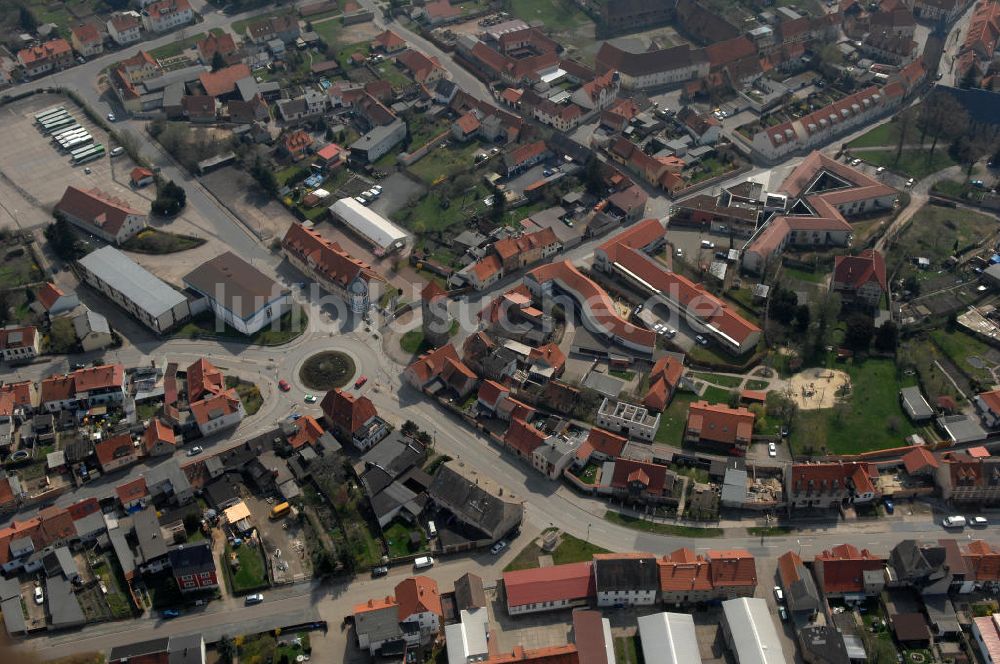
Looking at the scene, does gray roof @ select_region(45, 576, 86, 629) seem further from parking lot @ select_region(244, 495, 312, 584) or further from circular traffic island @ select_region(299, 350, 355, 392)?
circular traffic island @ select_region(299, 350, 355, 392)

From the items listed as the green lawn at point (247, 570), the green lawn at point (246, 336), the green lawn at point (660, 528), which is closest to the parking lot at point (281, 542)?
the green lawn at point (247, 570)

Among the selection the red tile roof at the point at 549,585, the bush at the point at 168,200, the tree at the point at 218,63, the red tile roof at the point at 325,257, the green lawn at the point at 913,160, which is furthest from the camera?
the tree at the point at 218,63

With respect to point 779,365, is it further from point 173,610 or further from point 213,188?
point 213,188

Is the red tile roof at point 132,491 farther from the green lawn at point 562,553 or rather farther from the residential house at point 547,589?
the residential house at point 547,589

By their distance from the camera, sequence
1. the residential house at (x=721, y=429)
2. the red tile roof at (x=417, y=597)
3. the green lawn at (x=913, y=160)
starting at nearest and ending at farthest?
the red tile roof at (x=417, y=597), the residential house at (x=721, y=429), the green lawn at (x=913, y=160)

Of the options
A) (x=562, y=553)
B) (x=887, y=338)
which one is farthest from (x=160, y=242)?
(x=887, y=338)

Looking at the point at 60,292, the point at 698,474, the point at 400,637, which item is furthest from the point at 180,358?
the point at 698,474

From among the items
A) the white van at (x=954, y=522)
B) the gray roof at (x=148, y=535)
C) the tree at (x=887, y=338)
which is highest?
the tree at (x=887, y=338)

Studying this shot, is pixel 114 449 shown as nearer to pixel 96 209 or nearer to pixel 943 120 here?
pixel 96 209
